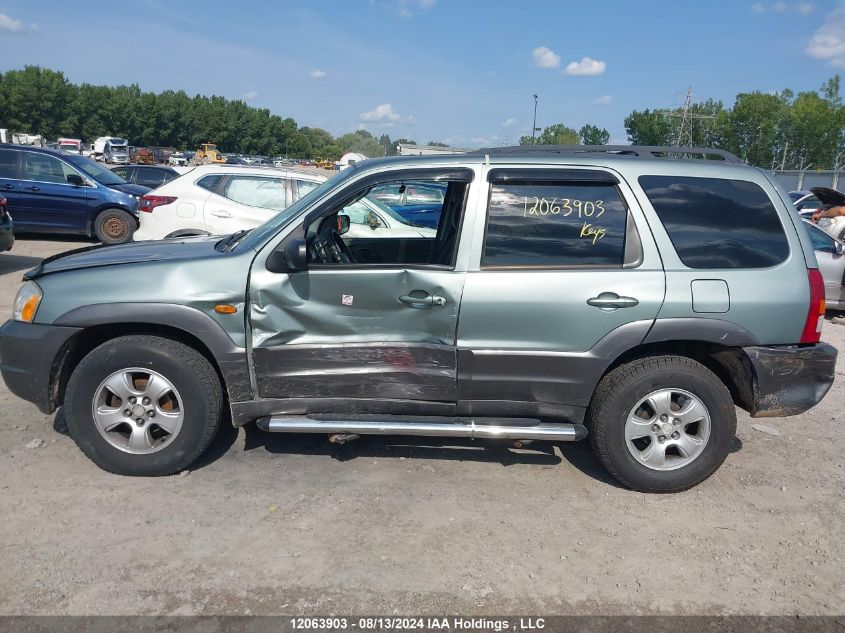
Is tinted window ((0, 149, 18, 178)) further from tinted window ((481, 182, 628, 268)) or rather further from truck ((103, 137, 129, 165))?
truck ((103, 137, 129, 165))

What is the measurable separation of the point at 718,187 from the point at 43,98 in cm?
10769

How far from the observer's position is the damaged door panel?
12.4 ft

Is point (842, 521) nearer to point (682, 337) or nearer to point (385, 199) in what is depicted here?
point (682, 337)

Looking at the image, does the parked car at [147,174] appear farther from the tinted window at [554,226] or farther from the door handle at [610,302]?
the door handle at [610,302]

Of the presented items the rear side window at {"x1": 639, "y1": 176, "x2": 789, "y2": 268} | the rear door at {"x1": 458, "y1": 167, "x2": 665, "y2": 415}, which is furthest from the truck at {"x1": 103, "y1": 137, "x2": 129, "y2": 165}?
the rear side window at {"x1": 639, "y1": 176, "x2": 789, "y2": 268}

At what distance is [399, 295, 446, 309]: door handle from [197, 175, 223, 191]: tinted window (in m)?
5.94

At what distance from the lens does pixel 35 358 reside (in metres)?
3.84

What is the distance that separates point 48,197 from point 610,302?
11954 mm

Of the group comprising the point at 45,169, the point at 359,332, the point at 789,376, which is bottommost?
the point at 789,376

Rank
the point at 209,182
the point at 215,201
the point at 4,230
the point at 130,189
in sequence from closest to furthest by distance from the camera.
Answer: the point at 215,201
the point at 209,182
the point at 4,230
the point at 130,189

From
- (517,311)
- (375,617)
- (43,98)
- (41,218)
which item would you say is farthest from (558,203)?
(43,98)

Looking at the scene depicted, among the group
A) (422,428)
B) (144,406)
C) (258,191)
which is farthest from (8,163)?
(422,428)

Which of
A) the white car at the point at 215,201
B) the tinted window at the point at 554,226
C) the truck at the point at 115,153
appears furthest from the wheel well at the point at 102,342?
the truck at the point at 115,153

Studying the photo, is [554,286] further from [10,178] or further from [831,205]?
[10,178]
